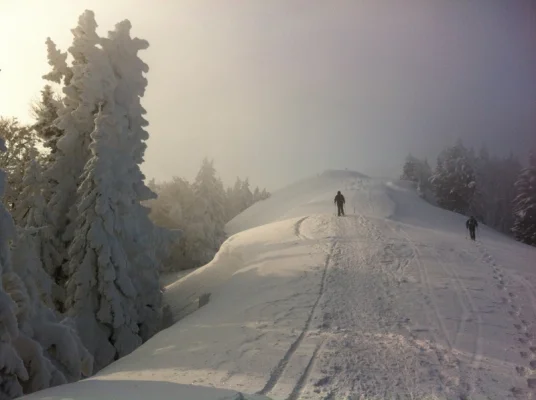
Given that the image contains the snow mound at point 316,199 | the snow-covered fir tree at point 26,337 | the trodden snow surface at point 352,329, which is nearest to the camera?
the snow-covered fir tree at point 26,337

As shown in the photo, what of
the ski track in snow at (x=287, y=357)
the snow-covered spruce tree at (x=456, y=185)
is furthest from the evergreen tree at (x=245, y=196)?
the ski track in snow at (x=287, y=357)

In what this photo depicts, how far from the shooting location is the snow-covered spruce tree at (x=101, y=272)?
18.5 metres

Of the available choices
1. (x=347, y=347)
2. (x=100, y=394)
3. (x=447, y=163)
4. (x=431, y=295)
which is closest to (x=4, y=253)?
(x=100, y=394)

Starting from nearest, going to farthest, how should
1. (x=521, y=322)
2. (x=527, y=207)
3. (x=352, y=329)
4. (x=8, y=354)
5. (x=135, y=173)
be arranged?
(x=8, y=354), (x=352, y=329), (x=521, y=322), (x=135, y=173), (x=527, y=207)

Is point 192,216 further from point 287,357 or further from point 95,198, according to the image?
point 287,357

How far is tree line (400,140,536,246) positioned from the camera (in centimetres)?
4128

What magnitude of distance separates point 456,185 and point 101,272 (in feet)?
163

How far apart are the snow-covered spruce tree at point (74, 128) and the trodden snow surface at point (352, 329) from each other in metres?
7.66

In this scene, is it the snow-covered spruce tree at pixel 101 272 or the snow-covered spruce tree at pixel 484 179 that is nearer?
the snow-covered spruce tree at pixel 101 272

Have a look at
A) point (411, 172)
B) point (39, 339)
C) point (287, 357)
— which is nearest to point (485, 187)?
point (411, 172)

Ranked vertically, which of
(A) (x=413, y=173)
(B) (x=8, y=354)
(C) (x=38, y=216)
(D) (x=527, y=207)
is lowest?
(B) (x=8, y=354)

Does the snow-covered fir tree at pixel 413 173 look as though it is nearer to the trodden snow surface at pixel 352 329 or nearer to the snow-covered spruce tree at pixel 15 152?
the trodden snow surface at pixel 352 329

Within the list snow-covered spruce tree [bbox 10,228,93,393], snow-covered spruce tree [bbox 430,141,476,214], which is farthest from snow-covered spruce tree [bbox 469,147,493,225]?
snow-covered spruce tree [bbox 10,228,93,393]

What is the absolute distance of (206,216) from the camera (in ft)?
139
